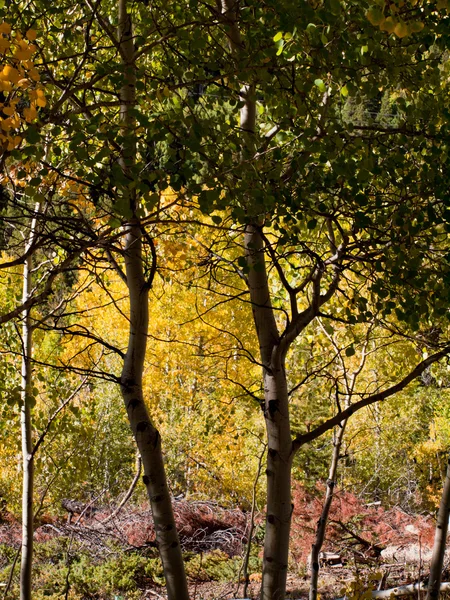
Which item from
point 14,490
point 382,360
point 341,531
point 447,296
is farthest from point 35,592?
point 447,296

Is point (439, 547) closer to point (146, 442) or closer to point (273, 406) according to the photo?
point (273, 406)

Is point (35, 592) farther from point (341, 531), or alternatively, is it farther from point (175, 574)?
point (175, 574)

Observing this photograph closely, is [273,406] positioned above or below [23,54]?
below

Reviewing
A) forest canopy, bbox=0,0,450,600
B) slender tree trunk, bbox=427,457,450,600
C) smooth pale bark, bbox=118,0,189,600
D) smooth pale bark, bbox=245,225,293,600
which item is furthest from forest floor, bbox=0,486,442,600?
smooth pale bark, bbox=118,0,189,600

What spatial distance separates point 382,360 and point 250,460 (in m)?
2.91

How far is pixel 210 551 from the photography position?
423 inches

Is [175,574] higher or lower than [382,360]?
lower

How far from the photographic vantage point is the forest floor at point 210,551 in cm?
883

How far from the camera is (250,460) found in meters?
12.0

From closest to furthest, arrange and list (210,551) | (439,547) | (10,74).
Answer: (10,74), (439,547), (210,551)

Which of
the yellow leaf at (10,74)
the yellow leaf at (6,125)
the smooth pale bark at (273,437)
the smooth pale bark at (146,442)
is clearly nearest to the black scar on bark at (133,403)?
the smooth pale bark at (146,442)

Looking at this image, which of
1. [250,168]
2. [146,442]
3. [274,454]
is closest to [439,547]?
[274,454]

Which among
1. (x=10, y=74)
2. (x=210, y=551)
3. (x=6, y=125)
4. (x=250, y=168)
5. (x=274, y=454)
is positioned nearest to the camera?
(x=10, y=74)

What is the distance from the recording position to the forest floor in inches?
348
